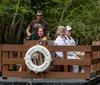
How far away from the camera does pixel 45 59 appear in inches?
277

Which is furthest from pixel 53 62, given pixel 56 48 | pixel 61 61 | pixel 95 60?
pixel 95 60

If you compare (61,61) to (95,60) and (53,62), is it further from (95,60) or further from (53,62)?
(95,60)

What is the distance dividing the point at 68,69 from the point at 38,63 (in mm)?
588

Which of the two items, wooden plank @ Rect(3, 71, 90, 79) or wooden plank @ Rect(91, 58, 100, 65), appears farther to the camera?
wooden plank @ Rect(91, 58, 100, 65)

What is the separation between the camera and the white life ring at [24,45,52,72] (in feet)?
23.1

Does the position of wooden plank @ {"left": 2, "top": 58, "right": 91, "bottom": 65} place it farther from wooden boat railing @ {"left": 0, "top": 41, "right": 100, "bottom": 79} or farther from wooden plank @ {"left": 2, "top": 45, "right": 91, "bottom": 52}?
wooden plank @ {"left": 2, "top": 45, "right": 91, "bottom": 52}

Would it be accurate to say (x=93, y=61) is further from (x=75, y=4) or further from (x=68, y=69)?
(x=75, y=4)

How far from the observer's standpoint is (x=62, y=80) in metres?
7.12

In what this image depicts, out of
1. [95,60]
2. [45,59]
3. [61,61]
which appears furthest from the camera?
[95,60]

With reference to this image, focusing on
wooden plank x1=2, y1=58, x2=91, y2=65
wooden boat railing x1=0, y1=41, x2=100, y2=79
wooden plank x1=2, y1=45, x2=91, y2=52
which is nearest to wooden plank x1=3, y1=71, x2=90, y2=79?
wooden boat railing x1=0, y1=41, x2=100, y2=79

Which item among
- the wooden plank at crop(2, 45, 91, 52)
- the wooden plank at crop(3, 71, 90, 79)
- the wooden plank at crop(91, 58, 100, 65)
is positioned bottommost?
the wooden plank at crop(3, 71, 90, 79)

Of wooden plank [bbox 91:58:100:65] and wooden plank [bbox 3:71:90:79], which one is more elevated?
wooden plank [bbox 91:58:100:65]

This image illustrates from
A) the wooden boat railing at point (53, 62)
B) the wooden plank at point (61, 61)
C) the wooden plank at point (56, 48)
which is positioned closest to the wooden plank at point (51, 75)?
the wooden boat railing at point (53, 62)

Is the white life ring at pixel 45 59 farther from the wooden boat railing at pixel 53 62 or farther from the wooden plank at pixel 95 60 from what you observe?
the wooden plank at pixel 95 60
